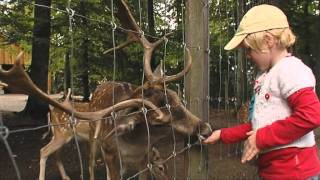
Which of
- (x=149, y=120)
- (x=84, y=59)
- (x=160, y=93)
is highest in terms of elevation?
(x=84, y=59)

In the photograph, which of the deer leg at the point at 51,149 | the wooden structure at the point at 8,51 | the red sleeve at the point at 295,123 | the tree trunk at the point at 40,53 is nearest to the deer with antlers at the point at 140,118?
the wooden structure at the point at 8,51

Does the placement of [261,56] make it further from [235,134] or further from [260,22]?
[235,134]

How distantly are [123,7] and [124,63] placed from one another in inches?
316

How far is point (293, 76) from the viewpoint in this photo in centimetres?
290

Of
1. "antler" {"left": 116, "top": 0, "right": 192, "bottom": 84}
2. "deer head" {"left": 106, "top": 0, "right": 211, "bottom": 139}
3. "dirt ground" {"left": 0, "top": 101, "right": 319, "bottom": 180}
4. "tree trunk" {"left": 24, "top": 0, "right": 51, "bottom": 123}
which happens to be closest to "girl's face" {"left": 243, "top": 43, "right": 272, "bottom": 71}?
"antler" {"left": 116, "top": 0, "right": 192, "bottom": 84}

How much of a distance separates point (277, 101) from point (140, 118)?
8.15 ft

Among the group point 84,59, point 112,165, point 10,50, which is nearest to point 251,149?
point 112,165

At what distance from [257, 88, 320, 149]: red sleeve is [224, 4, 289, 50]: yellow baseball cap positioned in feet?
1.21

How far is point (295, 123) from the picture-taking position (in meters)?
2.84

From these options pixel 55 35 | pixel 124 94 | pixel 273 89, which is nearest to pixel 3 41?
pixel 55 35

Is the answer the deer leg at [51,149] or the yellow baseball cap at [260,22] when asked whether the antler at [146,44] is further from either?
the deer leg at [51,149]

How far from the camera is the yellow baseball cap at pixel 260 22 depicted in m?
2.99

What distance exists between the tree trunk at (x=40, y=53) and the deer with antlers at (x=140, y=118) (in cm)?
612

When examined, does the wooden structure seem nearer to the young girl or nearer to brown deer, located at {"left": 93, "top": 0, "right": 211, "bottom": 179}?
brown deer, located at {"left": 93, "top": 0, "right": 211, "bottom": 179}
